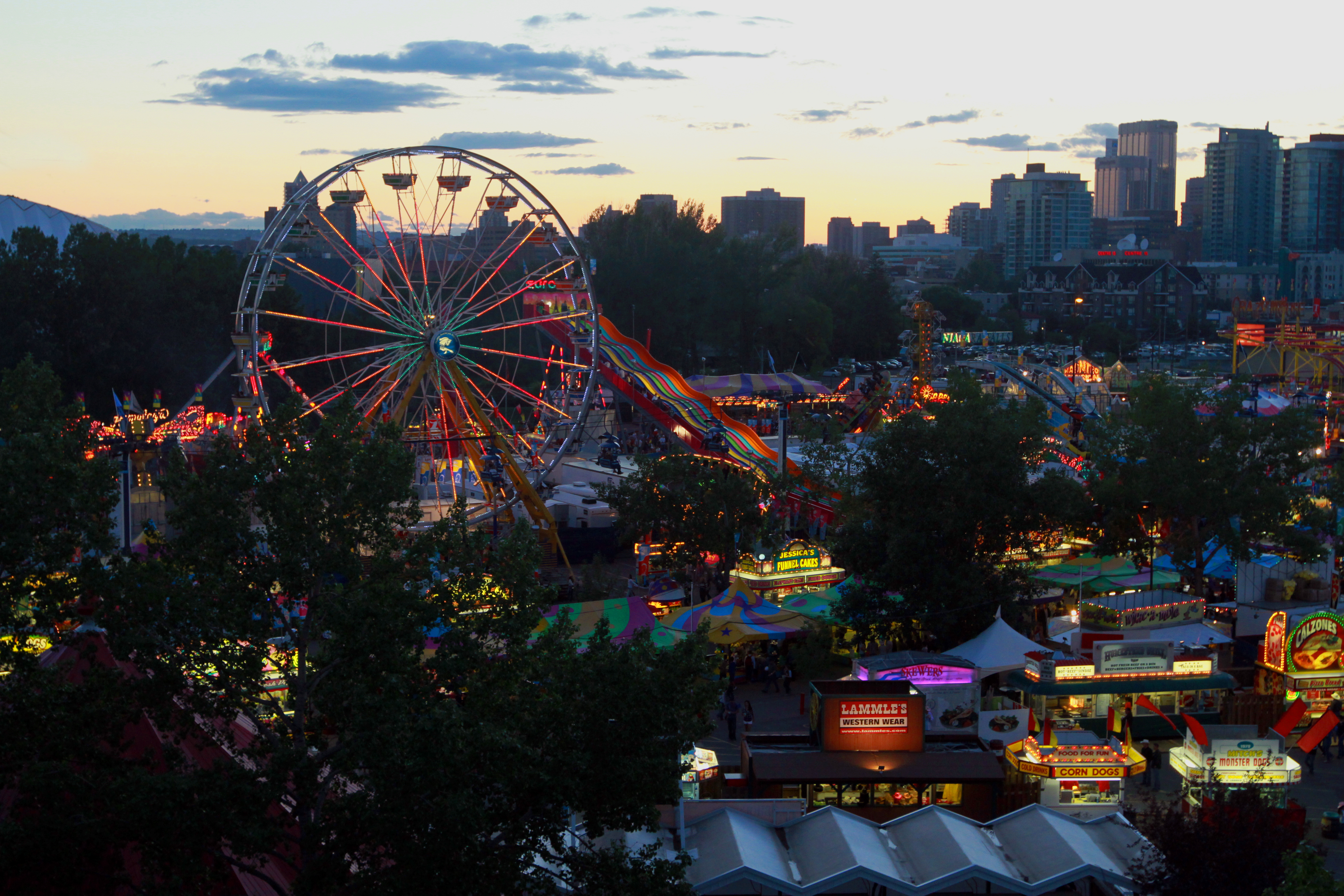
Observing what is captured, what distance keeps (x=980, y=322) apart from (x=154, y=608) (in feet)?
421

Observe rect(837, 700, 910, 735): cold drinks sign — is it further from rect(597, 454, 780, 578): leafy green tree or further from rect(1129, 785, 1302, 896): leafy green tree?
rect(597, 454, 780, 578): leafy green tree

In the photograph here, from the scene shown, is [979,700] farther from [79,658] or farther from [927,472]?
[79,658]

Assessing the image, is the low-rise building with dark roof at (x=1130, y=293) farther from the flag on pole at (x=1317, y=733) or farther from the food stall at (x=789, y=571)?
the flag on pole at (x=1317, y=733)

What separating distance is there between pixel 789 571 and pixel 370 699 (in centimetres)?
1874

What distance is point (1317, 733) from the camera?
19.9 metres

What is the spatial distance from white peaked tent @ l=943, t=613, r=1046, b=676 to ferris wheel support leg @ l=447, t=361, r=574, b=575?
12.0 metres

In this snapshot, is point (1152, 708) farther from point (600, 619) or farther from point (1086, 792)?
point (600, 619)

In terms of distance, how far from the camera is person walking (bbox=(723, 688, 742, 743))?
23344 millimetres

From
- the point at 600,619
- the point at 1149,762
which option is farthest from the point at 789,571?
the point at 1149,762

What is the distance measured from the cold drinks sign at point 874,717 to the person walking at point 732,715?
465 cm

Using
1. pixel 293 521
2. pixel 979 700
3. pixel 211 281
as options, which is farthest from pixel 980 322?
pixel 293 521

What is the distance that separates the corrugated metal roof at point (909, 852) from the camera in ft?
49.7

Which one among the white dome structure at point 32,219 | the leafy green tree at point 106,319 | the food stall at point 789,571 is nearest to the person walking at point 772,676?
the food stall at point 789,571

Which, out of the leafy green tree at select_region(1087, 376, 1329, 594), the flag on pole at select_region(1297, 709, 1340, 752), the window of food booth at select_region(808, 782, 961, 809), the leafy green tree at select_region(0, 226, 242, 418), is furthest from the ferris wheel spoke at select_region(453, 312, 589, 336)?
the leafy green tree at select_region(0, 226, 242, 418)
